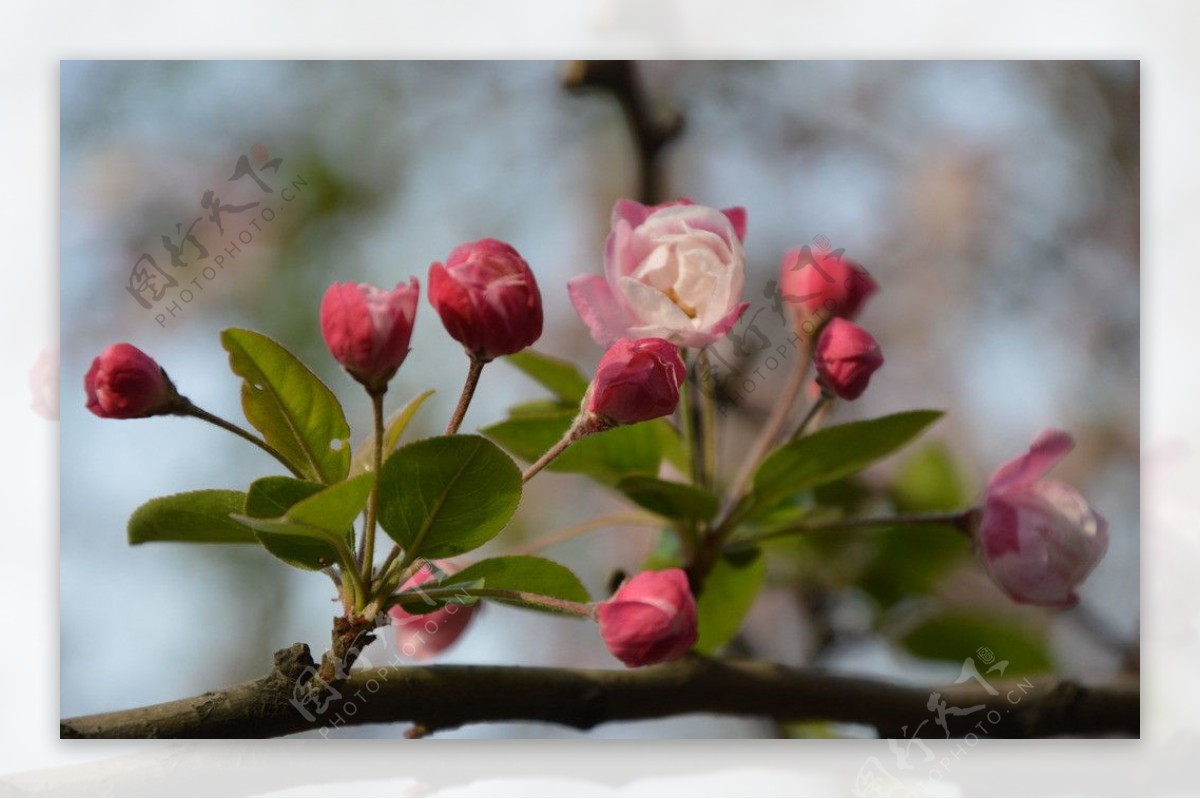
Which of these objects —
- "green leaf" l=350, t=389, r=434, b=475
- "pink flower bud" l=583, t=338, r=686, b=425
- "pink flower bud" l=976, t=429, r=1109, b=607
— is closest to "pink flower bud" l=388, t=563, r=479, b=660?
"green leaf" l=350, t=389, r=434, b=475

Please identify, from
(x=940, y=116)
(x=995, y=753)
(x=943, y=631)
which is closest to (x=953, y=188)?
(x=940, y=116)

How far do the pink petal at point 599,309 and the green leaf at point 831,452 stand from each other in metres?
0.17

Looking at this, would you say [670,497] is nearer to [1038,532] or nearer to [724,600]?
[724,600]

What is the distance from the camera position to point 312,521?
700 millimetres

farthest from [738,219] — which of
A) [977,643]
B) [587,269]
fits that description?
[977,643]

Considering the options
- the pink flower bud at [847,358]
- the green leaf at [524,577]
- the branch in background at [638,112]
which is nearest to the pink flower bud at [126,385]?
the green leaf at [524,577]

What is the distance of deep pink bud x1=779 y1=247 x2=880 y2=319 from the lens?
989 mm

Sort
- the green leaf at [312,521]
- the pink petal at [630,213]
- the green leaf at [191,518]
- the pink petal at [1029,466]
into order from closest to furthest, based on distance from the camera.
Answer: the green leaf at [312,521] → the green leaf at [191,518] → the pink petal at [630,213] → the pink petal at [1029,466]

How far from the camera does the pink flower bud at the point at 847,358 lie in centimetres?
87

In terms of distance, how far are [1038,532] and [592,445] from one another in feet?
1.22

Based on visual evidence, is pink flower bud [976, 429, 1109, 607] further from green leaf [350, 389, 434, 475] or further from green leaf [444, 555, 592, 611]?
green leaf [350, 389, 434, 475]

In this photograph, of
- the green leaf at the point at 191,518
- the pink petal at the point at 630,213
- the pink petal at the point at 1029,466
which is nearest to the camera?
the green leaf at the point at 191,518

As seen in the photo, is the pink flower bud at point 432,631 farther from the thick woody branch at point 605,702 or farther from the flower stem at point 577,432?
the flower stem at point 577,432

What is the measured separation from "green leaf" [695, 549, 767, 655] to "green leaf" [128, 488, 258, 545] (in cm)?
41
